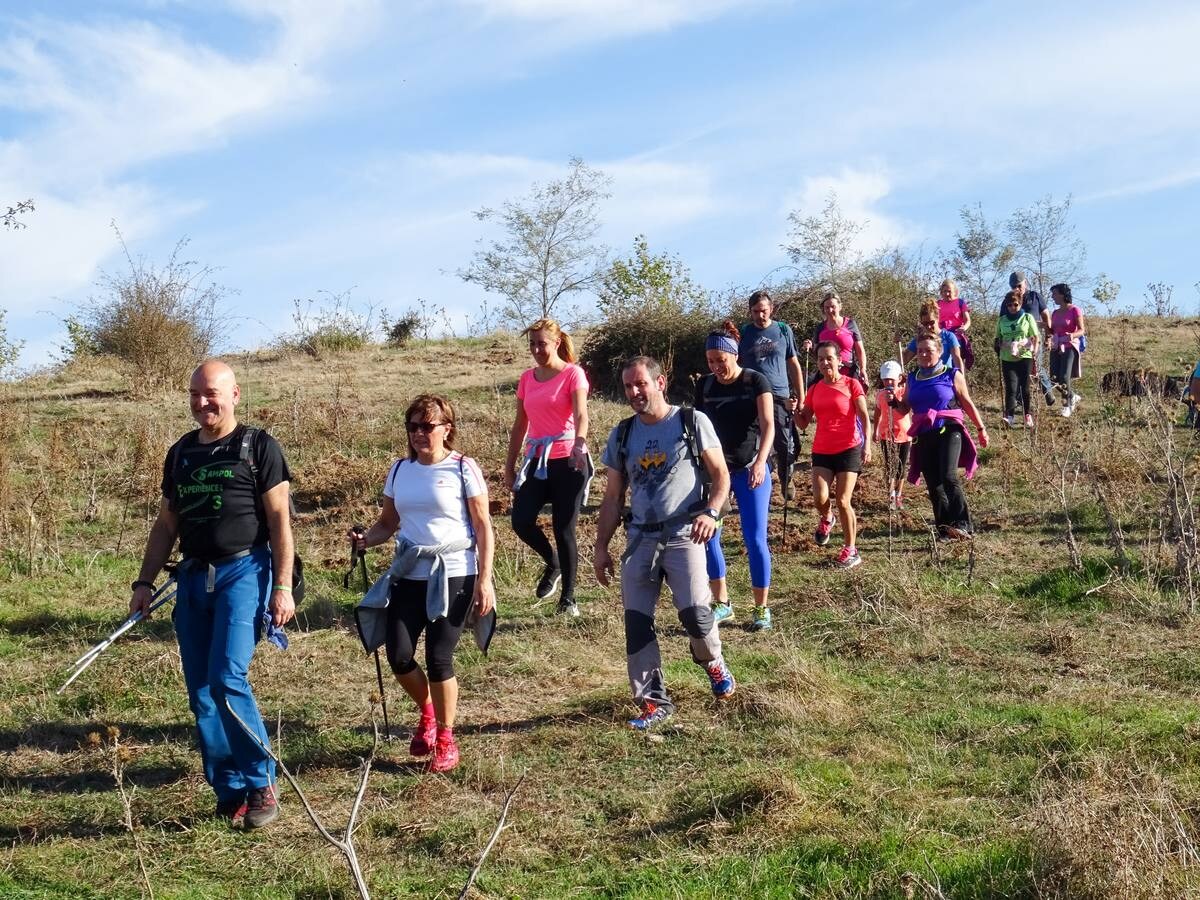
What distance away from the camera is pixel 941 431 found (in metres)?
9.28

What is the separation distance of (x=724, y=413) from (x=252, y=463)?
310 centimetres

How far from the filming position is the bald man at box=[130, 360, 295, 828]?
4.80m

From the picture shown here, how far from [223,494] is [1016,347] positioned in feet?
35.4

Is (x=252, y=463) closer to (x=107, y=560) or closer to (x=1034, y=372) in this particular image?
(x=107, y=560)

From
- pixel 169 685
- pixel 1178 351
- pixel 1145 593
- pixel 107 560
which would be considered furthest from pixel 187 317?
pixel 1178 351

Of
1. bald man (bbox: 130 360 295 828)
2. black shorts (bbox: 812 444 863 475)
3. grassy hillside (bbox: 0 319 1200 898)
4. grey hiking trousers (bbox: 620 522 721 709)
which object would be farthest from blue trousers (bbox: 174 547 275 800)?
black shorts (bbox: 812 444 863 475)

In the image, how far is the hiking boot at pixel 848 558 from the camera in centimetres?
878

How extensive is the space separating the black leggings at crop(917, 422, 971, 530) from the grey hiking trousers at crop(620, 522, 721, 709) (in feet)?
14.0

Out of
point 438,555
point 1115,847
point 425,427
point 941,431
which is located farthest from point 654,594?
point 941,431

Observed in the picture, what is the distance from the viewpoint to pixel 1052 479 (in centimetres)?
1030

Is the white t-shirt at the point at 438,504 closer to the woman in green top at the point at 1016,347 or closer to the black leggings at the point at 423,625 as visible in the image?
the black leggings at the point at 423,625

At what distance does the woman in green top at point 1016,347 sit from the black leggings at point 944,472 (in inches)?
175

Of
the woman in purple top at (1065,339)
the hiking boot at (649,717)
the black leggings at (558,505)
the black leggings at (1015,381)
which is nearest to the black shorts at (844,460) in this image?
the black leggings at (558,505)

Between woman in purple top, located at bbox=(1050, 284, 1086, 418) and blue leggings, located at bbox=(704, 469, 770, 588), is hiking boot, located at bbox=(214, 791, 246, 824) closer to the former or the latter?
blue leggings, located at bbox=(704, 469, 770, 588)
